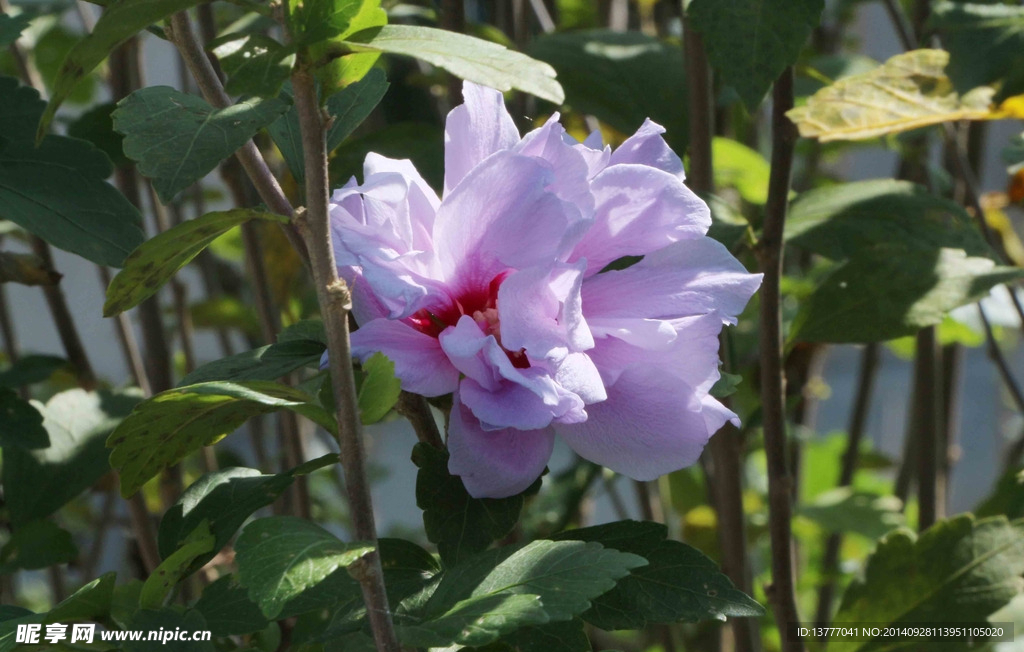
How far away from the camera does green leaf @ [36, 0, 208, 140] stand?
11.2 inches

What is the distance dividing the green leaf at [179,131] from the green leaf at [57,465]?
0.32m

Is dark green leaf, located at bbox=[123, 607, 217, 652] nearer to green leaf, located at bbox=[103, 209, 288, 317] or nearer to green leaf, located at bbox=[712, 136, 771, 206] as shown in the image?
green leaf, located at bbox=[103, 209, 288, 317]

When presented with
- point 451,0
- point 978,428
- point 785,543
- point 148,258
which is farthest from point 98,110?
point 978,428

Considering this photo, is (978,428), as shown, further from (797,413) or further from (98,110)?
(98,110)

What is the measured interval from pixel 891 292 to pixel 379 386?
0.35m

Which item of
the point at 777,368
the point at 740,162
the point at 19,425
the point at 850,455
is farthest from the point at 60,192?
the point at 850,455

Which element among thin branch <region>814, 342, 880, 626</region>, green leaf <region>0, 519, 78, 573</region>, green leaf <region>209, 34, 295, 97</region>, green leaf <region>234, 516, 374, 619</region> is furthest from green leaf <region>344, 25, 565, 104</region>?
thin branch <region>814, 342, 880, 626</region>

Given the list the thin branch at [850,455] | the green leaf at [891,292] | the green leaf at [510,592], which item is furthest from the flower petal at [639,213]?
the thin branch at [850,455]

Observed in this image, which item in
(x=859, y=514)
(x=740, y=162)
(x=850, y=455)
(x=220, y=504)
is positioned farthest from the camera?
(x=850, y=455)

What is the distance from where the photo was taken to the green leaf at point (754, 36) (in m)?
0.44

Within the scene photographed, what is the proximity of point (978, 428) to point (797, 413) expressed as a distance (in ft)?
6.12

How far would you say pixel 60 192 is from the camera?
0.44 meters

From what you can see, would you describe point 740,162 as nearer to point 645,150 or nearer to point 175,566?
point 645,150

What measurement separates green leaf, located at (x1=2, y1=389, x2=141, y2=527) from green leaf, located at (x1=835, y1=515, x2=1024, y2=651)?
1.55 feet
